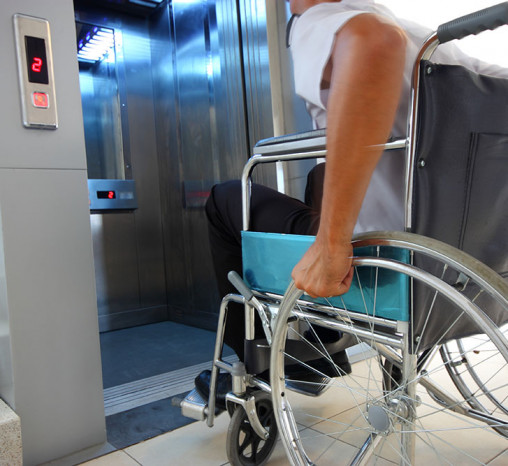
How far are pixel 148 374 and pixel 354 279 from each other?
4.85 ft

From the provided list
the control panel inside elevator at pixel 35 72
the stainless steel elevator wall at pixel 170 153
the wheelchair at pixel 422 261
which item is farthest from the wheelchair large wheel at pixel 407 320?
the stainless steel elevator wall at pixel 170 153

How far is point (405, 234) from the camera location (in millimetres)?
737

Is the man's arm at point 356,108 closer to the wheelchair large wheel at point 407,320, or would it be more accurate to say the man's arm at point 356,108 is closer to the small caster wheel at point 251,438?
the wheelchair large wheel at point 407,320

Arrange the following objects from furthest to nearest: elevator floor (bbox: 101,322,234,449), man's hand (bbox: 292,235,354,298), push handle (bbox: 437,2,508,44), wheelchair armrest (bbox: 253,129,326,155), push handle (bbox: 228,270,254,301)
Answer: elevator floor (bbox: 101,322,234,449) → push handle (bbox: 228,270,254,301) → wheelchair armrest (bbox: 253,129,326,155) → man's hand (bbox: 292,235,354,298) → push handle (bbox: 437,2,508,44)

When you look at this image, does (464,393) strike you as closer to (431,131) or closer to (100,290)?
(431,131)

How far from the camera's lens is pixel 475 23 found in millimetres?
657

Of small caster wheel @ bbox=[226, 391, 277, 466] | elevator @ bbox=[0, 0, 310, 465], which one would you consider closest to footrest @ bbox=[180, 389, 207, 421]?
small caster wheel @ bbox=[226, 391, 277, 466]

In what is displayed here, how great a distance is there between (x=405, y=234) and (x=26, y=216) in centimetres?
104

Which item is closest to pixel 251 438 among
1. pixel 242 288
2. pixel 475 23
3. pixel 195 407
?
pixel 195 407

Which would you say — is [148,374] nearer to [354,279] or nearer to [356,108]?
[354,279]

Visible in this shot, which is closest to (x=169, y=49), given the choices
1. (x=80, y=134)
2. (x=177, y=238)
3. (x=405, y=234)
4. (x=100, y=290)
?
(x=177, y=238)

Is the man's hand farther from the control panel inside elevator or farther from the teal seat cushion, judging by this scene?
the control panel inside elevator

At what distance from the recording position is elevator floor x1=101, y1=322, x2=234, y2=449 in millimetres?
1545

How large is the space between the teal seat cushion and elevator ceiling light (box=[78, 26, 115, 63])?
2.40m
